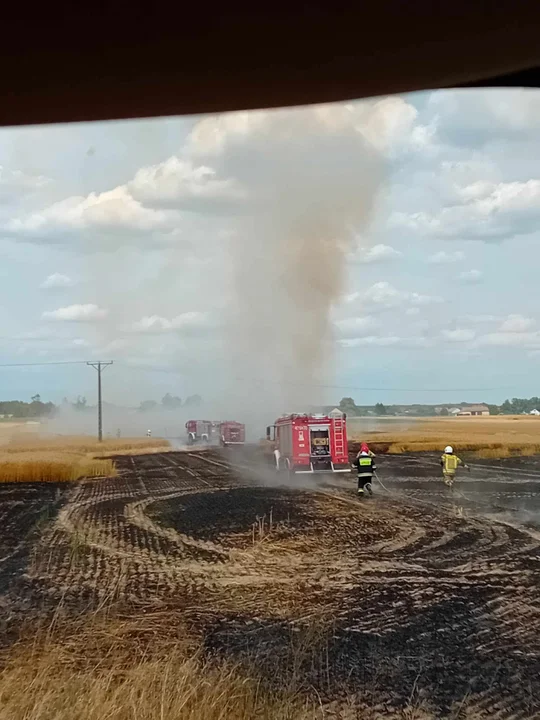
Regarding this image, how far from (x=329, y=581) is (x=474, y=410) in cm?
6260

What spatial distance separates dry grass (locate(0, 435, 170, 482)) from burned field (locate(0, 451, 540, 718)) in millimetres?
8222

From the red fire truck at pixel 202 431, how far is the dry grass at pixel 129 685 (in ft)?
126

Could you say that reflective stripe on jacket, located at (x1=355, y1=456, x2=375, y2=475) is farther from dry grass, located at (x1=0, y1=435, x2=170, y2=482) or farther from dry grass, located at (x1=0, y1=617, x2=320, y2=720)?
dry grass, located at (x1=0, y1=435, x2=170, y2=482)

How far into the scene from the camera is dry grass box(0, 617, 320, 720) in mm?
5262

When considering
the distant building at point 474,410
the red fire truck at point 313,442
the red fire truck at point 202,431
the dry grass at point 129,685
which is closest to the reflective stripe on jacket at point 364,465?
the red fire truck at point 313,442

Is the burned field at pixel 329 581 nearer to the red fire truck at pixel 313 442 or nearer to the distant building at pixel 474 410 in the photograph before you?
the red fire truck at pixel 313 442

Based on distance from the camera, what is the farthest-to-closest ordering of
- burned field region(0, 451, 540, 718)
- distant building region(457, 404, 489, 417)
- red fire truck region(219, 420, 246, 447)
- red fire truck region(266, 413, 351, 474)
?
distant building region(457, 404, 489, 417), red fire truck region(219, 420, 246, 447), red fire truck region(266, 413, 351, 474), burned field region(0, 451, 540, 718)

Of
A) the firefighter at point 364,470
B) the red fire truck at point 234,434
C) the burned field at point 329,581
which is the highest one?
the red fire truck at point 234,434

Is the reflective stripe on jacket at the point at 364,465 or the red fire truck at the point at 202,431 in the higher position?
the red fire truck at the point at 202,431

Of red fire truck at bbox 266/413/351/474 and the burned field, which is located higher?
red fire truck at bbox 266/413/351/474

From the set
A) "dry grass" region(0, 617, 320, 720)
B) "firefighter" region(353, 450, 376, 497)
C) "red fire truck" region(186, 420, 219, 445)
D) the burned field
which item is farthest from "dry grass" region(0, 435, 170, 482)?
"dry grass" region(0, 617, 320, 720)

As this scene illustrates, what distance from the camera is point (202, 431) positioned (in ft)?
156

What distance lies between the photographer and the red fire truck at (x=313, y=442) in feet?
76.5

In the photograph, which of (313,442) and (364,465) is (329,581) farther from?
(313,442)
